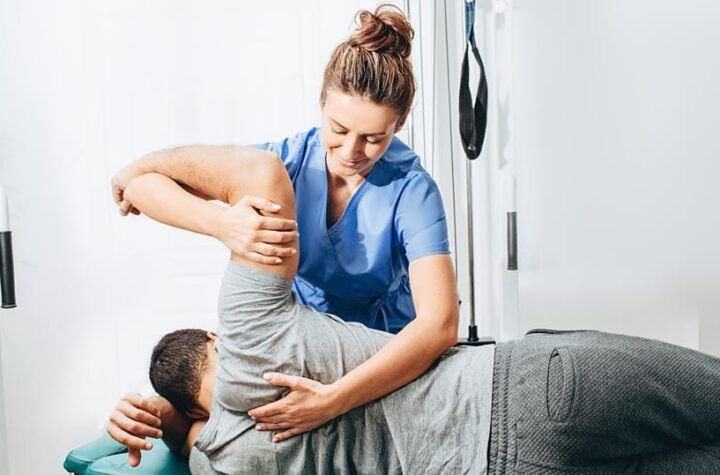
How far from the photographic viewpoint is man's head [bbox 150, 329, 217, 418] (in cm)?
146

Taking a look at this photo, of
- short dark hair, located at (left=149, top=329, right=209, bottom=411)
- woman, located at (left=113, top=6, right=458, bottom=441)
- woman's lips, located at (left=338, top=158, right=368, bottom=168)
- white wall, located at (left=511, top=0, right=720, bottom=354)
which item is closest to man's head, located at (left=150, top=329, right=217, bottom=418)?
short dark hair, located at (left=149, top=329, right=209, bottom=411)

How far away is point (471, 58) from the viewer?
98.7 inches

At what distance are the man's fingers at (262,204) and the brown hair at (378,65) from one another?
29 cm

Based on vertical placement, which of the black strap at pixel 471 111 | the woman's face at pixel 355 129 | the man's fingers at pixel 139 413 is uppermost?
the black strap at pixel 471 111

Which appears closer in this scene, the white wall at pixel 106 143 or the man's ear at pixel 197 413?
the man's ear at pixel 197 413

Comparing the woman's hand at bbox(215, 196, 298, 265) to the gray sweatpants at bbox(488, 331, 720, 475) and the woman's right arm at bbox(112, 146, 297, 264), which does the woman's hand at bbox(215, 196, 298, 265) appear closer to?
the woman's right arm at bbox(112, 146, 297, 264)

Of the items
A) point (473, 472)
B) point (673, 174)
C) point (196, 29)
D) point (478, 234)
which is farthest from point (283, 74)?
point (473, 472)

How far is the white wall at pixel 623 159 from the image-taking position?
2475mm

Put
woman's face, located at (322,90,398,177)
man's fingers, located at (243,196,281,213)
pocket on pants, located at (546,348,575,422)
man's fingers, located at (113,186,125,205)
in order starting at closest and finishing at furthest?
pocket on pants, located at (546,348,575,422), man's fingers, located at (243,196,281,213), woman's face, located at (322,90,398,177), man's fingers, located at (113,186,125,205)

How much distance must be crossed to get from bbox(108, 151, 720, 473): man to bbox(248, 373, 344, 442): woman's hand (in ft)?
0.05

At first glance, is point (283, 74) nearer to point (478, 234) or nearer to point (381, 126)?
point (478, 234)

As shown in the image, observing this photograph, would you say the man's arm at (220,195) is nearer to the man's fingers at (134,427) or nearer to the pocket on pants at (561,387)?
the man's fingers at (134,427)

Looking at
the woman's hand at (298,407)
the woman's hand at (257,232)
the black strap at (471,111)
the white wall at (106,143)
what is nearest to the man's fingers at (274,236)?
the woman's hand at (257,232)

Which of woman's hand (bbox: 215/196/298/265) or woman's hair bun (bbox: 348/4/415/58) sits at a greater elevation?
woman's hair bun (bbox: 348/4/415/58)
